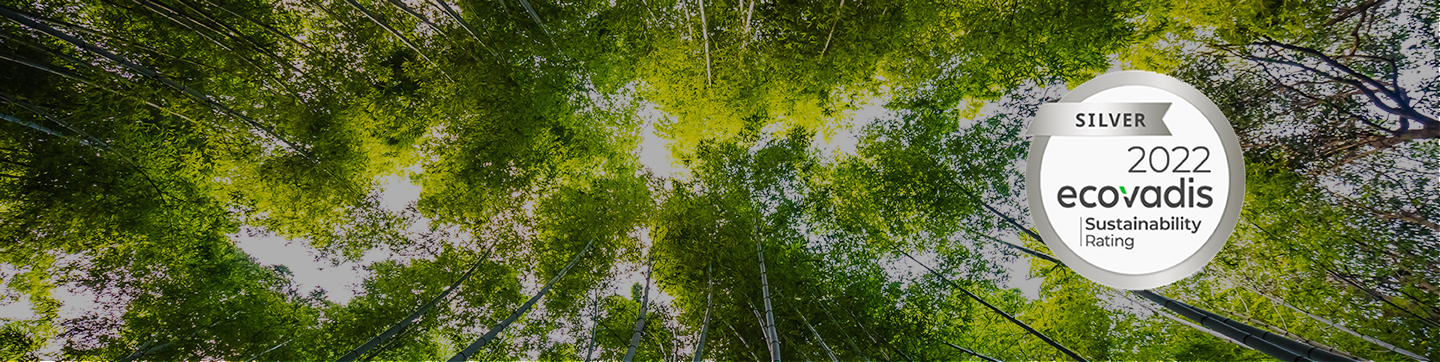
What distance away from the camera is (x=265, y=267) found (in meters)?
4.57

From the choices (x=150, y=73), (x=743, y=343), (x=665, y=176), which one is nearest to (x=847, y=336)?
(x=743, y=343)

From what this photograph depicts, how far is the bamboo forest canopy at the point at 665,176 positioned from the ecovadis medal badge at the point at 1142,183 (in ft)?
1.63

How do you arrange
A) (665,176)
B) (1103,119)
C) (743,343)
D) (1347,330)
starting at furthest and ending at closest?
(665,176), (743,343), (1347,330), (1103,119)

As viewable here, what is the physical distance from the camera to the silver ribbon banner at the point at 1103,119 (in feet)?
7.47

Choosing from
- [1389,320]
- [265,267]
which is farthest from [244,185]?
[1389,320]

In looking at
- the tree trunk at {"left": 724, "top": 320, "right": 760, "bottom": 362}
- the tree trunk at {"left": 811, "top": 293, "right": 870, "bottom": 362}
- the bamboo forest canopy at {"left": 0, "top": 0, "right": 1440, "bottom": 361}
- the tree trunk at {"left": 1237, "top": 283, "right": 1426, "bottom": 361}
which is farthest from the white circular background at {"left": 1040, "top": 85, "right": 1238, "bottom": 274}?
the tree trunk at {"left": 724, "top": 320, "right": 760, "bottom": 362}

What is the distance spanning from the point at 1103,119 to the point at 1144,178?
37 centimetres

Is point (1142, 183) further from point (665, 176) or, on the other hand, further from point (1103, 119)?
point (665, 176)

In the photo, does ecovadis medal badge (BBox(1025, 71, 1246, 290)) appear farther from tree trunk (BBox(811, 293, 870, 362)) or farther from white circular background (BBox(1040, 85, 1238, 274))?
tree trunk (BBox(811, 293, 870, 362))

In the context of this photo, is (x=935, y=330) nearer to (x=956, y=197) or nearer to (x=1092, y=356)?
(x=956, y=197)

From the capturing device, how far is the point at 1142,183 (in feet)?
7.41

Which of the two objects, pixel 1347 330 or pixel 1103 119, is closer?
pixel 1103 119

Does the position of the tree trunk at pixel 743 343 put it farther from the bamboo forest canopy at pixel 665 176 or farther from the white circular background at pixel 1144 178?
the white circular background at pixel 1144 178

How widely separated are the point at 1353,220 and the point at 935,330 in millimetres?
2808
